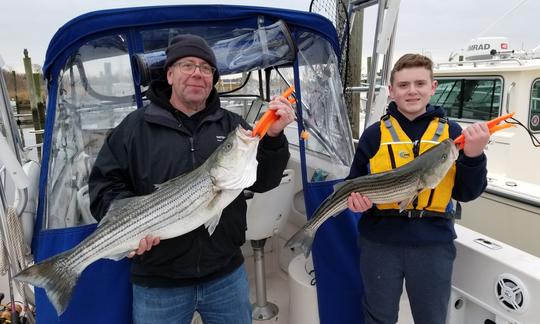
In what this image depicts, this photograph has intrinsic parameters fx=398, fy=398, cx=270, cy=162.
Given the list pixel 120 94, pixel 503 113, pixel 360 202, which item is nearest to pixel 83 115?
pixel 120 94

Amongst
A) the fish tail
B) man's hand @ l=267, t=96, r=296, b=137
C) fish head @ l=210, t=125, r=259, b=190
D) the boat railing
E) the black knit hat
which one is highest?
the boat railing

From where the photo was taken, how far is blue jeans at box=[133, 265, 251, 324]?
84.4 inches

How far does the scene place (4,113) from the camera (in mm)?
2670

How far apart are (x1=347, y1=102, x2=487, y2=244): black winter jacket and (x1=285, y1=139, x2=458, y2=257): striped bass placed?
18cm

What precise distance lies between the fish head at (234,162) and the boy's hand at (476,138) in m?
1.13

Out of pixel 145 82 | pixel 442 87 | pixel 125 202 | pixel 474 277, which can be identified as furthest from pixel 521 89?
pixel 125 202

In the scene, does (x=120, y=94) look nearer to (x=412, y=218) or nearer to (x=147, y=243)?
(x=147, y=243)

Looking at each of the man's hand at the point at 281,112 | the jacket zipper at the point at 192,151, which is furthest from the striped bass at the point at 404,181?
the jacket zipper at the point at 192,151

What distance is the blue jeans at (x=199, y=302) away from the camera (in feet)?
7.03

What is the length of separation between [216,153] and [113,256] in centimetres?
75

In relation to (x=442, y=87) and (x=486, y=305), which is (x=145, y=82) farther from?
(x=442, y=87)

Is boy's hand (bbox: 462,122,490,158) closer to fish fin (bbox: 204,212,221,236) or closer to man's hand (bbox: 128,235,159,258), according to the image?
fish fin (bbox: 204,212,221,236)

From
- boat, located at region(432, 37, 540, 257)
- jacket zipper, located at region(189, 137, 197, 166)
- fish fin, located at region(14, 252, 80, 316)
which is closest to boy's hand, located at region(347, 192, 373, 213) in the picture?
jacket zipper, located at region(189, 137, 197, 166)

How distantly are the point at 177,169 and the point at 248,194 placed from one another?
3.64 ft
